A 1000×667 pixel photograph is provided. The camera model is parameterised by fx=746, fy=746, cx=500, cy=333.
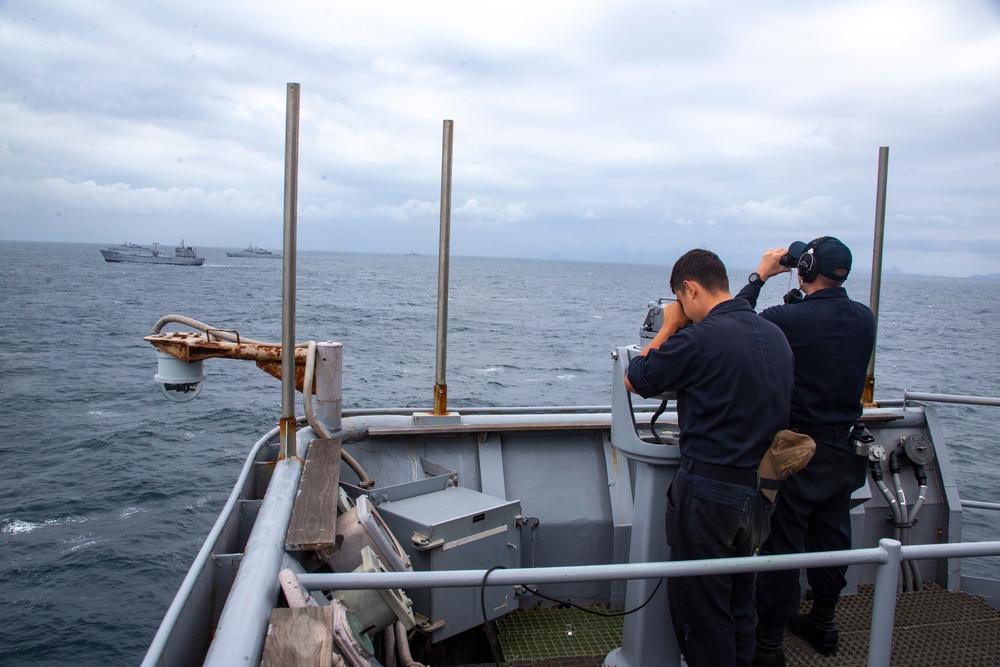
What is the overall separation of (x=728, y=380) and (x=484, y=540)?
1797 mm

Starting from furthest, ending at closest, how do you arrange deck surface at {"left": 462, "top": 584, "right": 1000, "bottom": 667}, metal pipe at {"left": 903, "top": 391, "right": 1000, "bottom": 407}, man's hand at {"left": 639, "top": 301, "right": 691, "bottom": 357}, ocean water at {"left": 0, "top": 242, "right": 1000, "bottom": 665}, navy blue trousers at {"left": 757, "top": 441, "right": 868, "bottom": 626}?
ocean water at {"left": 0, "top": 242, "right": 1000, "bottom": 665} < metal pipe at {"left": 903, "top": 391, "right": 1000, "bottom": 407} < deck surface at {"left": 462, "top": 584, "right": 1000, "bottom": 667} < navy blue trousers at {"left": 757, "top": 441, "right": 868, "bottom": 626} < man's hand at {"left": 639, "top": 301, "right": 691, "bottom": 357}

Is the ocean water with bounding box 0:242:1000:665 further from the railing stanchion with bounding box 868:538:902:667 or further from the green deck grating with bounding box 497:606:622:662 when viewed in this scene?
the railing stanchion with bounding box 868:538:902:667

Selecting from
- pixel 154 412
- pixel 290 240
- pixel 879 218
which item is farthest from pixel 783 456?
pixel 154 412

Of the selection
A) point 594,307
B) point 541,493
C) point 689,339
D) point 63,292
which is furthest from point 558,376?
point 63,292

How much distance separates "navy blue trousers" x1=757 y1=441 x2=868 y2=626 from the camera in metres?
3.53

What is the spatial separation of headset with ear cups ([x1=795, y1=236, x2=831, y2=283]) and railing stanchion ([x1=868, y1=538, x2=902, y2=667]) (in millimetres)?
1495

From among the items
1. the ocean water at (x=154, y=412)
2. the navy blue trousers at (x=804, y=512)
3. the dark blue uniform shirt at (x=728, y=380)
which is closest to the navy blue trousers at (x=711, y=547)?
the dark blue uniform shirt at (x=728, y=380)

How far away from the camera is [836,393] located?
11.7 ft

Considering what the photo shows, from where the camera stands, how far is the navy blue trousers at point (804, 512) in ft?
11.6

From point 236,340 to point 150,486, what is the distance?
1424cm

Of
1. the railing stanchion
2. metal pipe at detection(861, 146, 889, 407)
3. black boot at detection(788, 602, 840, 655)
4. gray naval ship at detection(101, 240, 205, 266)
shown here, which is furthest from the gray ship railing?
gray naval ship at detection(101, 240, 205, 266)

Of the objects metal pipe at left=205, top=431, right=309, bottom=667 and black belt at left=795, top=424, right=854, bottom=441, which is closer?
metal pipe at left=205, top=431, right=309, bottom=667

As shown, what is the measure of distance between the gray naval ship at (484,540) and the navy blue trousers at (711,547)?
25 cm

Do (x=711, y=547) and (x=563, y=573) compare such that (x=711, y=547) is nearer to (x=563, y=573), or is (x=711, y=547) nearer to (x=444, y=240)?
(x=563, y=573)
